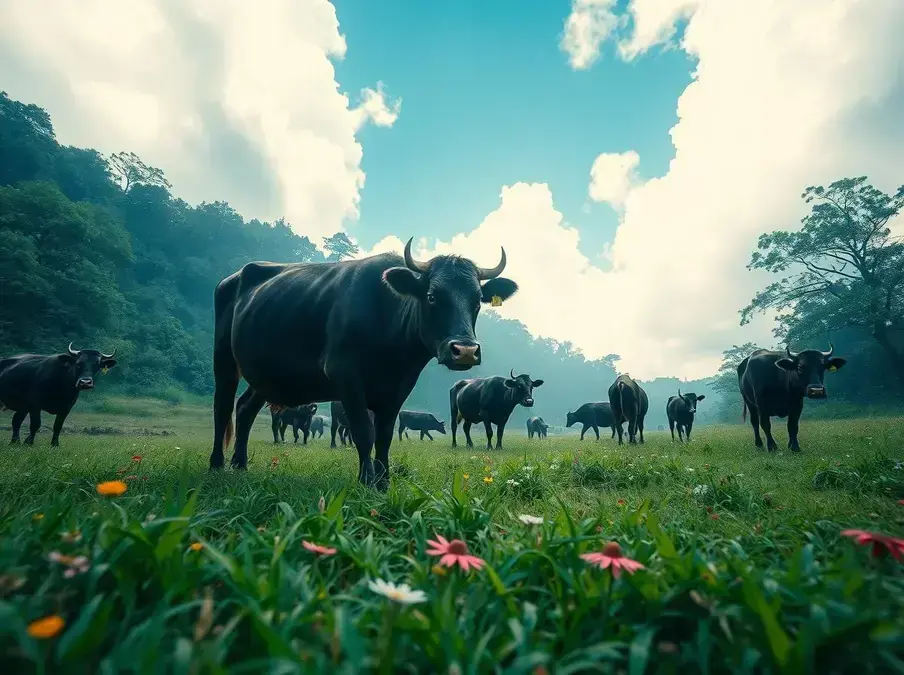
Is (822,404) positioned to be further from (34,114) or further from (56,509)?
(34,114)

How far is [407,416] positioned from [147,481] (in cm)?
3044

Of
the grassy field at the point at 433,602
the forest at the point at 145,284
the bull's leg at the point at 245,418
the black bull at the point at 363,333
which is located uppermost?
the forest at the point at 145,284

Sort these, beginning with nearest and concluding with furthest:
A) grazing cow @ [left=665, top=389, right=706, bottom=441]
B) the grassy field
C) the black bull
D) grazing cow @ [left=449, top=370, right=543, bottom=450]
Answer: the grassy field → the black bull → grazing cow @ [left=449, top=370, right=543, bottom=450] → grazing cow @ [left=665, top=389, right=706, bottom=441]

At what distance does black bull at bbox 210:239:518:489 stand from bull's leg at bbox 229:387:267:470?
0.03 metres

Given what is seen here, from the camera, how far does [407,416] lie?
111 feet

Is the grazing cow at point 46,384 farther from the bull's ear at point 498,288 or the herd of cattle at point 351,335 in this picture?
the bull's ear at point 498,288

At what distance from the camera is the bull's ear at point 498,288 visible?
18.4 feet

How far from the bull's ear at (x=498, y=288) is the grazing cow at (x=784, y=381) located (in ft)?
25.0

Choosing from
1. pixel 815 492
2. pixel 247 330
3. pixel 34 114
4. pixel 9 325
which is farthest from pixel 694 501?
pixel 34 114

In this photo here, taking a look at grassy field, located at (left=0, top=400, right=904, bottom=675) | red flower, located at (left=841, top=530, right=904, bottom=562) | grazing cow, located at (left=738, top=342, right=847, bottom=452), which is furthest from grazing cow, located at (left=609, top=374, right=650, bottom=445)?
red flower, located at (left=841, top=530, right=904, bottom=562)

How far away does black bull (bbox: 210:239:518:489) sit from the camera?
4.27 m

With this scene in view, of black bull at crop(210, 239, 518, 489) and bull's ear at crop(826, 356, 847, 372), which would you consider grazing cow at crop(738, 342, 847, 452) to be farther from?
black bull at crop(210, 239, 518, 489)

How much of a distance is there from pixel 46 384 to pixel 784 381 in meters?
17.8

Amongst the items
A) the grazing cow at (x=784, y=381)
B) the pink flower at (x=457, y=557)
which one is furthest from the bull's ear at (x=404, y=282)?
the grazing cow at (x=784, y=381)
